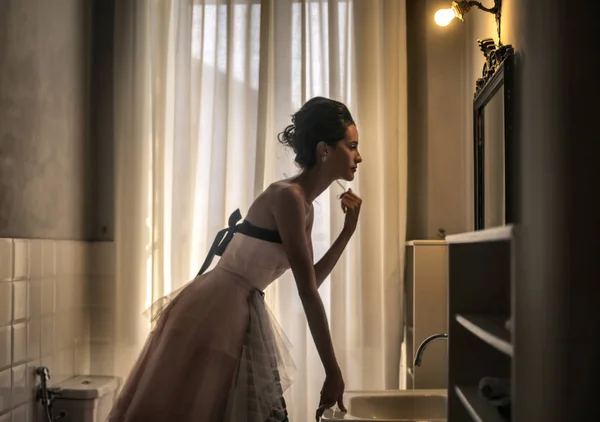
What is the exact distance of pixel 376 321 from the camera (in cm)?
252

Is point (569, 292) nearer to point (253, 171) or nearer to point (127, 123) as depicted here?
point (253, 171)

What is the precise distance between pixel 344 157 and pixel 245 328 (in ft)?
1.84

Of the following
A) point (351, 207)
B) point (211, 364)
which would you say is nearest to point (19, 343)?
point (211, 364)

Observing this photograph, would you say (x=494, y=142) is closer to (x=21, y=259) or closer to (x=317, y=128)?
(x=317, y=128)

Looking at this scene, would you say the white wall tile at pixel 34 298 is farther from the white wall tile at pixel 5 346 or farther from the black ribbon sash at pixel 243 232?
the black ribbon sash at pixel 243 232

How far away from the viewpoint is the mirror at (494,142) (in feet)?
5.53

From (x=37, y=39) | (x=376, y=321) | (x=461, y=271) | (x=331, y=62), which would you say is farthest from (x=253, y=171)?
(x=461, y=271)

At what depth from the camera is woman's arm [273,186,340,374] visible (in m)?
1.68

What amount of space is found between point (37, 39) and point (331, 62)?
3.41 feet

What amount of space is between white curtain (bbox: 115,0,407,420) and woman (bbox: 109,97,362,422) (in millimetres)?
617

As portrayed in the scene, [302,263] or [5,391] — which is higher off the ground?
[302,263]

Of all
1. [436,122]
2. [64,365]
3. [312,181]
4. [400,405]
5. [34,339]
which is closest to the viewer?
[312,181]

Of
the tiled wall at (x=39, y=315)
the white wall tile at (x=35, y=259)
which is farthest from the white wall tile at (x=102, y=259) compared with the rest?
the white wall tile at (x=35, y=259)

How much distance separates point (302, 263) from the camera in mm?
1711
